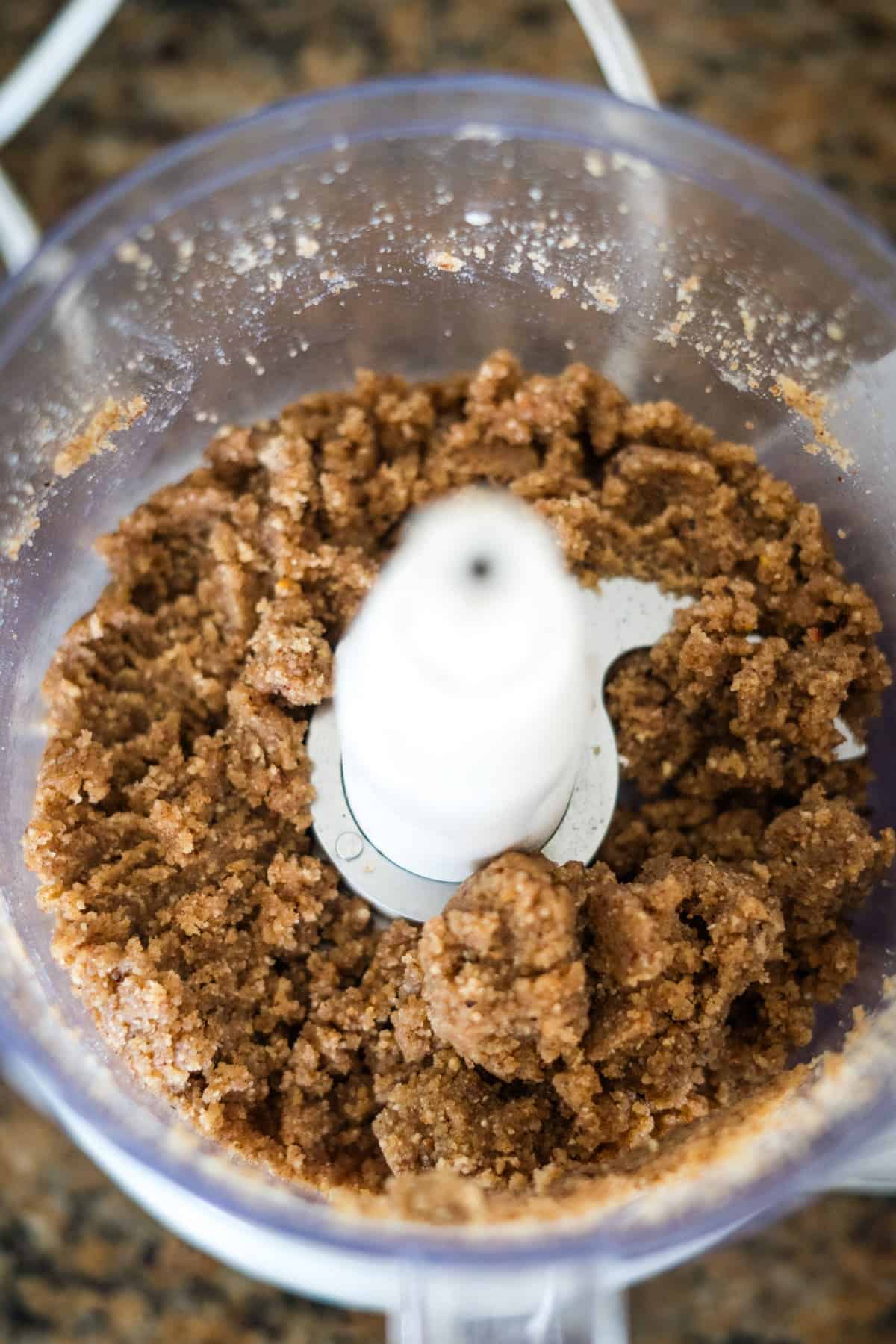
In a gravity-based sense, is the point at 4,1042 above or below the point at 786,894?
below

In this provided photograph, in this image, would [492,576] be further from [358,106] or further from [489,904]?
[358,106]

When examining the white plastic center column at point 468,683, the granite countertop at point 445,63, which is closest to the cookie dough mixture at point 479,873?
the white plastic center column at point 468,683

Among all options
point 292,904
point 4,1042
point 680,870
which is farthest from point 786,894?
point 4,1042

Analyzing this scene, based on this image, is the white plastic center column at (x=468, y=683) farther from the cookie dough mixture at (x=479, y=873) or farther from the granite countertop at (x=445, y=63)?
the granite countertop at (x=445, y=63)

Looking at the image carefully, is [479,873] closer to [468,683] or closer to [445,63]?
[468,683]

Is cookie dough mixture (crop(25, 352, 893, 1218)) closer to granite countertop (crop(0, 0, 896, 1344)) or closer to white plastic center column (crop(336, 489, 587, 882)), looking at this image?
white plastic center column (crop(336, 489, 587, 882))

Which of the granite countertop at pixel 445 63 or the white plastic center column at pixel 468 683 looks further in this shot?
the granite countertop at pixel 445 63
